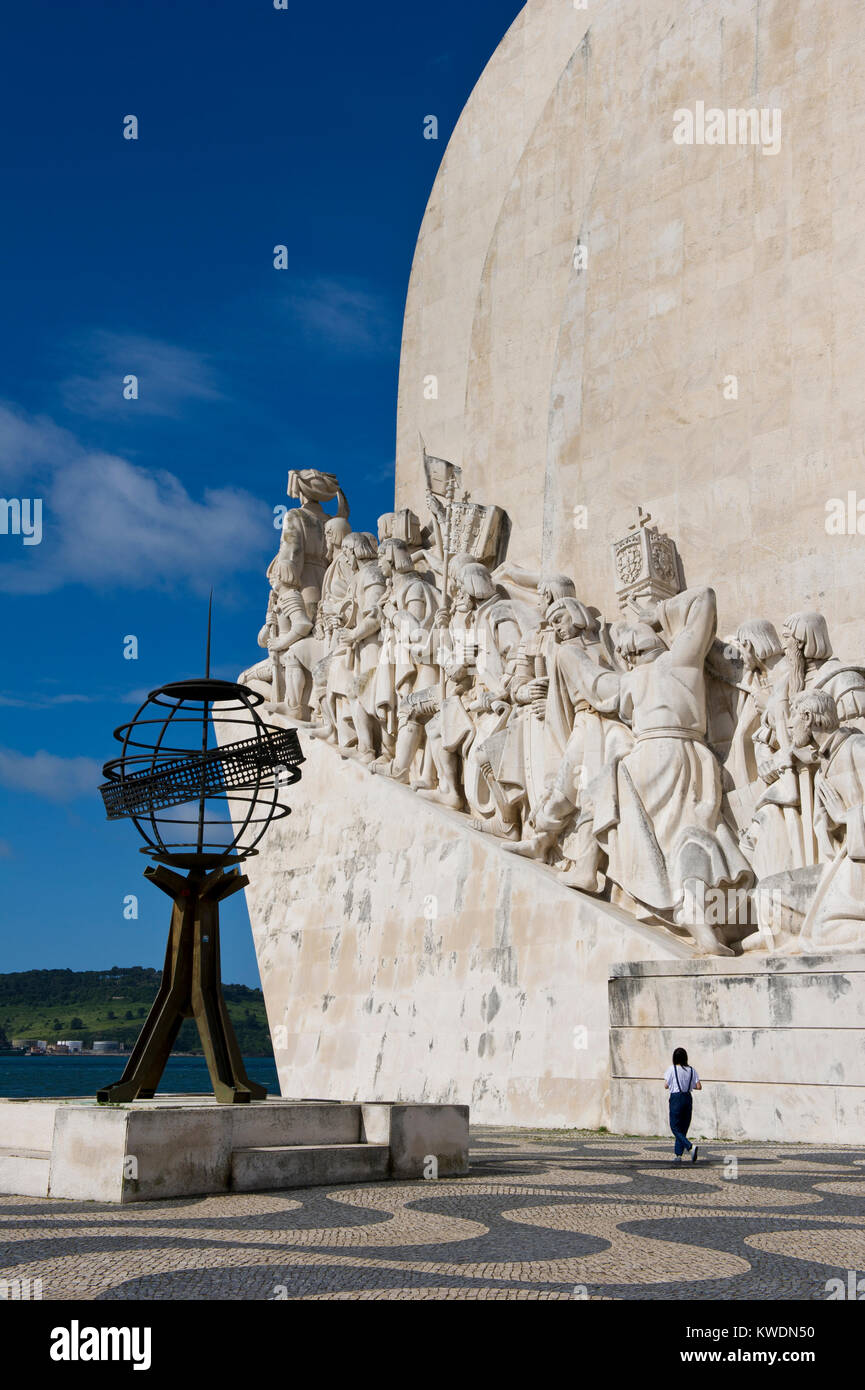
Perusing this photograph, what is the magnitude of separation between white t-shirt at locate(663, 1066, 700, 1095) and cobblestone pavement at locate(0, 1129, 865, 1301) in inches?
21.1

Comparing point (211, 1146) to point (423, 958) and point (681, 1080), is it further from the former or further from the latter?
point (423, 958)

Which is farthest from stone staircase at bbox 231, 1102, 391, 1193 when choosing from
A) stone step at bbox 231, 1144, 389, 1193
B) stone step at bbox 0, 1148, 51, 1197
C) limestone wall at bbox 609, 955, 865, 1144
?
limestone wall at bbox 609, 955, 865, 1144

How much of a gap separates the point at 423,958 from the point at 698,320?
226 inches

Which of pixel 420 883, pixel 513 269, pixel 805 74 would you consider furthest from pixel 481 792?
pixel 513 269

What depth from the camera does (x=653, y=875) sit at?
836 cm

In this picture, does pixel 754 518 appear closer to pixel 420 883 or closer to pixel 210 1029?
pixel 420 883

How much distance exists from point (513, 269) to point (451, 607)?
5.26 m

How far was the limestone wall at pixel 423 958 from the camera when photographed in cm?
842

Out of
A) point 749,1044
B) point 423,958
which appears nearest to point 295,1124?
point 749,1044

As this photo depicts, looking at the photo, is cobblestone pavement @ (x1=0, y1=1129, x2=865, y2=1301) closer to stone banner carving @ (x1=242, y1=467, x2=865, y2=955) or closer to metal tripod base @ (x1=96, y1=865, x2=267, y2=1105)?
metal tripod base @ (x1=96, y1=865, x2=267, y2=1105)

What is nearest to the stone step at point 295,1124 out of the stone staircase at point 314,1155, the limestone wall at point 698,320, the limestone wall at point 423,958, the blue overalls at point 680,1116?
the stone staircase at point 314,1155

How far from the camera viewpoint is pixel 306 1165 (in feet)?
15.3

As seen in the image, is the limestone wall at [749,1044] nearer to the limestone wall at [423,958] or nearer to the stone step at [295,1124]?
the limestone wall at [423,958]

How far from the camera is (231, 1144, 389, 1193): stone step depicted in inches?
179
